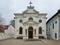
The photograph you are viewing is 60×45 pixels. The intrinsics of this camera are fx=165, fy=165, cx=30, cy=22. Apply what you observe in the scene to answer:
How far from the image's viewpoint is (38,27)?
1870 inches

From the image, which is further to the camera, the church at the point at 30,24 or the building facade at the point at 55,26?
the church at the point at 30,24

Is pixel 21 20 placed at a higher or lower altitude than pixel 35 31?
higher

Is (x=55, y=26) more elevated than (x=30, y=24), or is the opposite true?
(x=30, y=24)

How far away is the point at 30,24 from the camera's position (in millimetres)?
46531

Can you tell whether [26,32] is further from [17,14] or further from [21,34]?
[17,14]

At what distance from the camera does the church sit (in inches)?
1829

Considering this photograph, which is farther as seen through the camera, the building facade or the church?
the church

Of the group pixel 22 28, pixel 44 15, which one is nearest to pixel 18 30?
pixel 22 28

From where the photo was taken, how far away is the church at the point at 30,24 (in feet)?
152

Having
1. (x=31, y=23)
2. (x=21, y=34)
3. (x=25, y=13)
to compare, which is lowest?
(x=21, y=34)

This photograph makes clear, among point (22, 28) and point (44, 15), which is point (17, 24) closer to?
point (22, 28)

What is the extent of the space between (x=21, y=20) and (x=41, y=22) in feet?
19.3

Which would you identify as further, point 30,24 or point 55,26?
point 30,24

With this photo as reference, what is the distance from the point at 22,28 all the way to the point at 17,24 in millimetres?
1997
